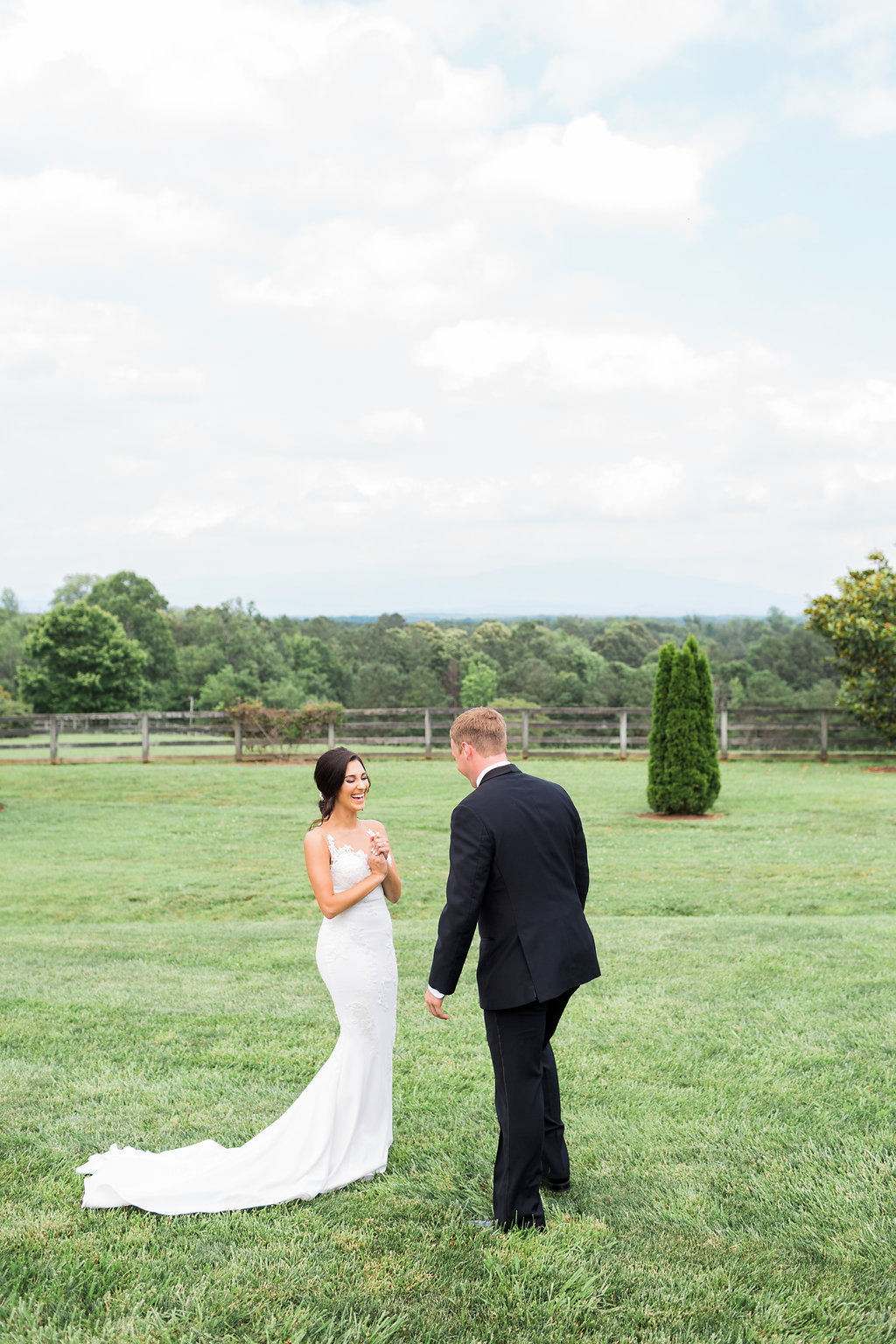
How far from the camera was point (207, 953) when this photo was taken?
25.8 feet

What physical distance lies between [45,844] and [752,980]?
10.6 m

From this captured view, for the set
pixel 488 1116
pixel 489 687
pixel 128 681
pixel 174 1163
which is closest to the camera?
pixel 174 1163

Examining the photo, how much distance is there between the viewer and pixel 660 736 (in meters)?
15.4

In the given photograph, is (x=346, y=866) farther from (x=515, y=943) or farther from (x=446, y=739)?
(x=446, y=739)

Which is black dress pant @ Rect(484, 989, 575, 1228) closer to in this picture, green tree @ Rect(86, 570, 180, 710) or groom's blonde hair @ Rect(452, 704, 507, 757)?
groom's blonde hair @ Rect(452, 704, 507, 757)

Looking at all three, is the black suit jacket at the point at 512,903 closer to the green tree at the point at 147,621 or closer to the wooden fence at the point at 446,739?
the wooden fence at the point at 446,739

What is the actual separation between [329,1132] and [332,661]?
204 ft

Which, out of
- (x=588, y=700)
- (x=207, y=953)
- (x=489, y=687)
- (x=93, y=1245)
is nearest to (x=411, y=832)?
(x=207, y=953)

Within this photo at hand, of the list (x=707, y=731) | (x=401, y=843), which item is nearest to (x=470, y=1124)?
(x=401, y=843)

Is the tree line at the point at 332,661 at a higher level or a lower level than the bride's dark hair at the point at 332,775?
higher

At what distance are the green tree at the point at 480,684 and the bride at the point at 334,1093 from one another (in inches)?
1900

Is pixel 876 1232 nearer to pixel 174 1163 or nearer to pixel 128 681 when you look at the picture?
pixel 174 1163

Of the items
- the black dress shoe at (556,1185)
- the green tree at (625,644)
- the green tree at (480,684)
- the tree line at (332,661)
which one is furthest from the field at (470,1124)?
the green tree at (625,644)

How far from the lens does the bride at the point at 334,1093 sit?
11.8 ft
